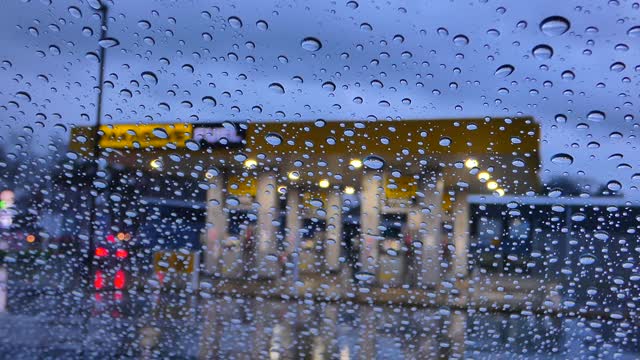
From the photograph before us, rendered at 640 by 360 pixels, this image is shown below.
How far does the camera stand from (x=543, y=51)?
2631mm

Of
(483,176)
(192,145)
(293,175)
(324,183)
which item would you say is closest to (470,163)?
(483,176)

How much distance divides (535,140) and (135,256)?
82.4 inches

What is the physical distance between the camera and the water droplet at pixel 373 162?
3146 mm

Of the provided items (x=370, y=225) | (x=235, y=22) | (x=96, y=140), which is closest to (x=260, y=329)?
(x=370, y=225)

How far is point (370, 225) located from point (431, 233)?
299mm

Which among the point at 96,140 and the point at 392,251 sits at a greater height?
the point at 96,140

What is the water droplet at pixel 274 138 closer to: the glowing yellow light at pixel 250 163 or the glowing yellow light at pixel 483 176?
the glowing yellow light at pixel 250 163

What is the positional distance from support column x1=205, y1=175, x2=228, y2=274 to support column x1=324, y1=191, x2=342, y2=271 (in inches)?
20.6

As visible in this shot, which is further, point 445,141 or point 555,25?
point 445,141

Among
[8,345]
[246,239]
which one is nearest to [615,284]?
[246,239]

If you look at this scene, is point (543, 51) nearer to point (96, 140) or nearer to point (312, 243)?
point (312, 243)

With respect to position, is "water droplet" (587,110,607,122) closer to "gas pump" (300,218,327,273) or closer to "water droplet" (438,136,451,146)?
"water droplet" (438,136,451,146)

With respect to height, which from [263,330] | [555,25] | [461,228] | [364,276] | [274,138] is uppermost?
[555,25]

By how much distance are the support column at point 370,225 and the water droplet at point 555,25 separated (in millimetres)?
1076
